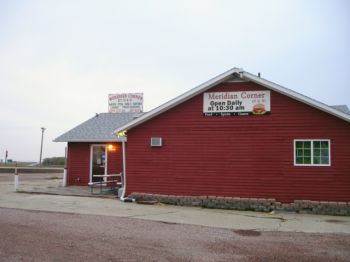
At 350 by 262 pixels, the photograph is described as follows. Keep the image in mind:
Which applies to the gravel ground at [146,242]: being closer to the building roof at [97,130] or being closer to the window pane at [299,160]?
the window pane at [299,160]

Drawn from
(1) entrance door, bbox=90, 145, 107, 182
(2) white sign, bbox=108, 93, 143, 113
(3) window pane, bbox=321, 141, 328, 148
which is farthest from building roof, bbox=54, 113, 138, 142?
(3) window pane, bbox=321, 141, 328, 148

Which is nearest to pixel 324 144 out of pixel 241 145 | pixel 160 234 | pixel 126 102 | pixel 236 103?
pixel 241 145

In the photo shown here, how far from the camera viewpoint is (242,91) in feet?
52.3

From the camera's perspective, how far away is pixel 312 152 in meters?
14.9

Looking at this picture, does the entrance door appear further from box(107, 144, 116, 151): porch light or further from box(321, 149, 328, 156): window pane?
box(321, 149, 328, 156): window pane

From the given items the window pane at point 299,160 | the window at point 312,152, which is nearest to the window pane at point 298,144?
the window at point 312,152

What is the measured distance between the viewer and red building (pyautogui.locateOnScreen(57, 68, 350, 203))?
48.2 ft

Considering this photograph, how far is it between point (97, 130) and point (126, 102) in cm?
682

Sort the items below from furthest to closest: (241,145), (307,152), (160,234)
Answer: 1. (241,145)
2. (307,152)
3. (160,234)

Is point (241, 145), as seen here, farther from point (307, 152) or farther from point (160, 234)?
point (160, 234)

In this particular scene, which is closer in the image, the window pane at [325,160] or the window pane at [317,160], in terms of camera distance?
the window pane at [325,160]

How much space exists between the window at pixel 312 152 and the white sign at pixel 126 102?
1604cm

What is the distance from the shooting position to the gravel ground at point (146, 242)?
293 inches

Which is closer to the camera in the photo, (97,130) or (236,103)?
(236,103)
